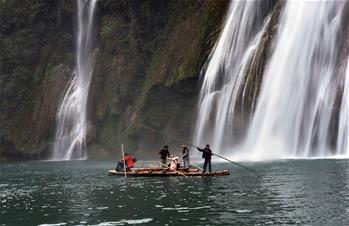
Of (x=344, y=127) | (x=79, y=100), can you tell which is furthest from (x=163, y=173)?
(x=79, y=100)

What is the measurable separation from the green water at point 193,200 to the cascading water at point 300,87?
28.5 feet

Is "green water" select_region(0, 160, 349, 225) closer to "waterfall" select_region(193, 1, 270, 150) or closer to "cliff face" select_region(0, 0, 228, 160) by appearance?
"waterfall" select_region(193, 1, 270, 150)

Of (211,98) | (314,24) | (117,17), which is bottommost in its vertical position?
(211,98)

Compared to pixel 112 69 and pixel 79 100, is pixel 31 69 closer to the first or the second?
pixel 79 100

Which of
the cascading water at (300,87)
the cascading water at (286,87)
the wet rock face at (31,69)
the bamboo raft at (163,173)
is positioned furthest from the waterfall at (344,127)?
the wet rock face at (31,69)

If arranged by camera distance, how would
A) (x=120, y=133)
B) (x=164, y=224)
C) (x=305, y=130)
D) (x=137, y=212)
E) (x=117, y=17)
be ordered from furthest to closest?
(x=117, y=17)
(x=120, y=133)
(x=305, y=130)
(x=137, y=212)
(x=164, y=224)

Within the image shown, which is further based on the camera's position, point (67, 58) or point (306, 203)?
point (67, 58)

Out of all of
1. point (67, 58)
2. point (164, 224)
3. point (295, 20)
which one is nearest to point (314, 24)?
point (295, 20)

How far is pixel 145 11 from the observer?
213 ft

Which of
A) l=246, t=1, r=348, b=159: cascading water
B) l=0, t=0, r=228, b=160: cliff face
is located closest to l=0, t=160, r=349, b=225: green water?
l=246, t=1, r=348, b=159: cascading water

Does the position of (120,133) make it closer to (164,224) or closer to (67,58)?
(67,58)

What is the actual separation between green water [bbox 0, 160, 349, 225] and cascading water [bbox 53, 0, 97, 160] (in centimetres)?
3288

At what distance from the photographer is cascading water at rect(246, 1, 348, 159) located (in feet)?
130

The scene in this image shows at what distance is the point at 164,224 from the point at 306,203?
557 cm
